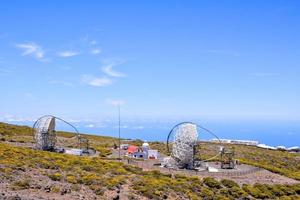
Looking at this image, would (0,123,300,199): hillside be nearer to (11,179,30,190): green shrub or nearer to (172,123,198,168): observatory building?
(11,179,30,190): green shrub

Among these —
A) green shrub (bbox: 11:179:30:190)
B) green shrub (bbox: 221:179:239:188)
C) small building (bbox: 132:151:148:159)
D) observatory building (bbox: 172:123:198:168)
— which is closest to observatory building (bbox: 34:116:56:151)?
small building (bbox: 132:151:148:159)

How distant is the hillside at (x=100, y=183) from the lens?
35000 mm

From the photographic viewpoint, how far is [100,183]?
3900 centimetres

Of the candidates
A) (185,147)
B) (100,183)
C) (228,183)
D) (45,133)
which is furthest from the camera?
(45,133)

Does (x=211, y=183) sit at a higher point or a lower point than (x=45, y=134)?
lower

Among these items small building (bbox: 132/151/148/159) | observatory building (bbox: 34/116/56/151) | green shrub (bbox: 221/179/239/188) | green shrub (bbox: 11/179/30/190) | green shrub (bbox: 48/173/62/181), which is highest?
observatory building (bbox: 34/116/56/151)

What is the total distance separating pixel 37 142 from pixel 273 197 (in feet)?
117

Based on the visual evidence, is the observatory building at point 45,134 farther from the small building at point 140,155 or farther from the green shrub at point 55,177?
the green shrub at point 55,177

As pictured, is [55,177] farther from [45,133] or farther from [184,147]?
[45,133]

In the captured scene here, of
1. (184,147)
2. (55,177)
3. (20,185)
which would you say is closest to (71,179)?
(55,177)

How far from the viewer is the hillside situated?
115ft

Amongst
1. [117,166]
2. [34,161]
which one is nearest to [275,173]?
[117,166]

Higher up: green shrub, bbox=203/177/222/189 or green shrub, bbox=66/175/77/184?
green shrub, bbox=66/175/77/184

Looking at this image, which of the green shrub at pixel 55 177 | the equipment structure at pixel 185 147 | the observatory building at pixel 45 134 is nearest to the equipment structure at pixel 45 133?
the observatory building at pixel 45 134
